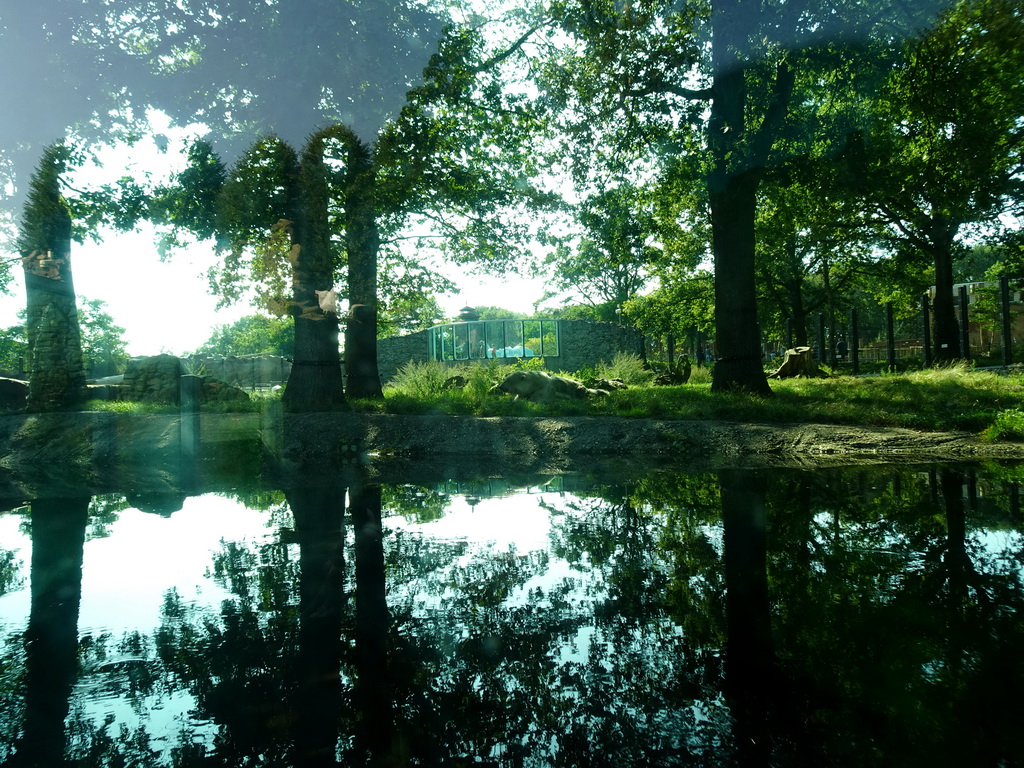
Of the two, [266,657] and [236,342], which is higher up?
[236,342]

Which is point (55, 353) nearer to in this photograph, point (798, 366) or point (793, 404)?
point (793, 404)

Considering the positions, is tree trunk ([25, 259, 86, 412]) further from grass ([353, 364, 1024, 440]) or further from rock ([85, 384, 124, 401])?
grass ([353, 364, 1024, 440])

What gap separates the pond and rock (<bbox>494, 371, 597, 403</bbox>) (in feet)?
32.7

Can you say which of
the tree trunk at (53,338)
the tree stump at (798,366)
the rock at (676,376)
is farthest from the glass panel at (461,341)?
the tree trunk at (53,338)

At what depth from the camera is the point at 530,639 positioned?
10.0ft

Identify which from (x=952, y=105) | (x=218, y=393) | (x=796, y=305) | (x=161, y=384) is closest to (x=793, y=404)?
(x=952, y=105)

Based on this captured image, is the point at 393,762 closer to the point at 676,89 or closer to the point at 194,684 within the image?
the point at 194,684

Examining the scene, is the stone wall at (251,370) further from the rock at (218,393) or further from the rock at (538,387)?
the rock at (538,387)

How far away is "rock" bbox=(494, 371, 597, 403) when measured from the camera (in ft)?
51.4

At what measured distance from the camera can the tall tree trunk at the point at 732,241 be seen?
1388 centimetres

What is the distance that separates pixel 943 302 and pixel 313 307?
21.9m

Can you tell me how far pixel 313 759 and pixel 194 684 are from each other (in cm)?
88

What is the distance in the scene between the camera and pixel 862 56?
13039 mm

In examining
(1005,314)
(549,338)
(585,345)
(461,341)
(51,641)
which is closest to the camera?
(51,641)
